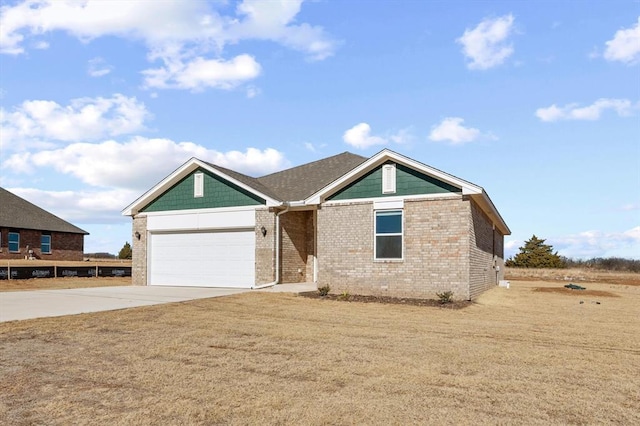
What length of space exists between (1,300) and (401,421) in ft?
52.5

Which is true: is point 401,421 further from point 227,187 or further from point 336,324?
point 227,187

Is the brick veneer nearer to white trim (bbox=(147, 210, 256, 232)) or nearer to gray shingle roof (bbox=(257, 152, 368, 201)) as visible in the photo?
gray shingle roof (bbox=(257, 152, 368, 201))

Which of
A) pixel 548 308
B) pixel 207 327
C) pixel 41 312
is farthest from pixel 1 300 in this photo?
A: pixel 548 308

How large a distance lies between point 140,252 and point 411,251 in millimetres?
13684

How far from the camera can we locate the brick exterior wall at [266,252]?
19953 mm

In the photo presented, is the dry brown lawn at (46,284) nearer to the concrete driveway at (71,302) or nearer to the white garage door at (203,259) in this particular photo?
the white garage door at (203,259)

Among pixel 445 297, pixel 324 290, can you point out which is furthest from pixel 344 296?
pixel 445 297

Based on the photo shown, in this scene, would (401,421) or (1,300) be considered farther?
(1,300)

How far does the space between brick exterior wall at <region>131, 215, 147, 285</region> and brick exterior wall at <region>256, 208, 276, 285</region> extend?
656 centimetres

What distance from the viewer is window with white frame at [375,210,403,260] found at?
16.9 metres

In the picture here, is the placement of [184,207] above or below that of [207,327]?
above

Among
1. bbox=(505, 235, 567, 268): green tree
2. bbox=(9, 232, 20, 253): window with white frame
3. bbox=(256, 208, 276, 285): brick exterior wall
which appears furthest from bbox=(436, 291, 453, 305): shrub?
bbox=(505, 235, 567, 268): green tree

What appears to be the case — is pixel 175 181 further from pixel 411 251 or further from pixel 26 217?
pixel 26 217

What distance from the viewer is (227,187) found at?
69.8 ft
